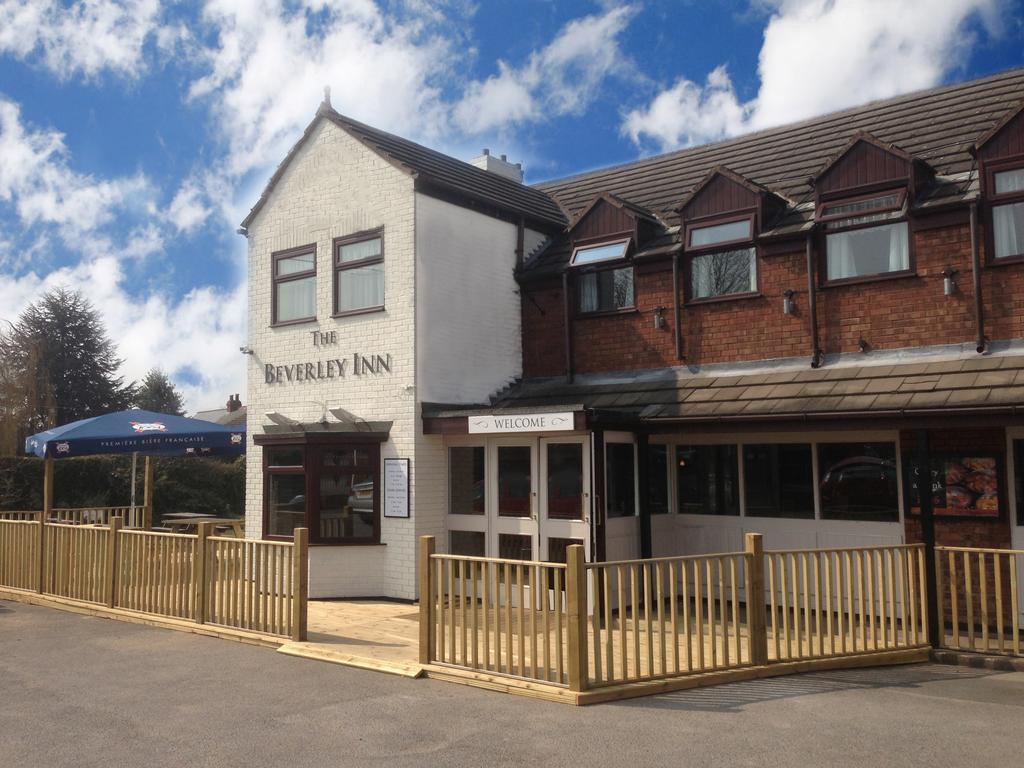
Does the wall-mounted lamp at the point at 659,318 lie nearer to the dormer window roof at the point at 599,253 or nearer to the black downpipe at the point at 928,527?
the dormer window roof at the point at 599,253

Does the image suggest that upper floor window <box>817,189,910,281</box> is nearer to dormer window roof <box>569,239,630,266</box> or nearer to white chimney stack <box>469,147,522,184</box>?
dormer window roof <box>569,239,630,266</box>

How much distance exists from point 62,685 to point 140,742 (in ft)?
6.40

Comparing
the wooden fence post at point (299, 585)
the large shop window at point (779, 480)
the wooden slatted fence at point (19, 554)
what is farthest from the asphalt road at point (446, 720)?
the wooden slatted fence at point (19, 554)

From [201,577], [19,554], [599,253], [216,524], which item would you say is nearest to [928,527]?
[599,253]

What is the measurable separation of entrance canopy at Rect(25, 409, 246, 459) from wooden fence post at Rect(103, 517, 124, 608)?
11.8 feet

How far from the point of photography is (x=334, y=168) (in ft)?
43.9

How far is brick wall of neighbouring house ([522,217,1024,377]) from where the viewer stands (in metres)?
10.2

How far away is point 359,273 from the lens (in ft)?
42.5

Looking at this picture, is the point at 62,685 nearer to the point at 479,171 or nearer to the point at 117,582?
the point at 117,582

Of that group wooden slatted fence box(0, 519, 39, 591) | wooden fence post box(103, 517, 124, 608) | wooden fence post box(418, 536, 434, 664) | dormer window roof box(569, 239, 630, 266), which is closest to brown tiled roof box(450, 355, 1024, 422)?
dormer window roof box(569, 239, 630, 266)

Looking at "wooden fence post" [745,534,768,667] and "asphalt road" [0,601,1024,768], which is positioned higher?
"wooden fence post" [745,534,768,667]

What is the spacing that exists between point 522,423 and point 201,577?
3880 mm

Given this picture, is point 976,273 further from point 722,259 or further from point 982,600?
point 982,600

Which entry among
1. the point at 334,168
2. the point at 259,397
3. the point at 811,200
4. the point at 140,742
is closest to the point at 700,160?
the point at 811,200
